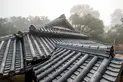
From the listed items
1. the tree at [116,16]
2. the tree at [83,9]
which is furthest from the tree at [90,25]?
the tree at [116,16]

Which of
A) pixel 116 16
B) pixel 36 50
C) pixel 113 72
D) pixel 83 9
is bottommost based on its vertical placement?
pixel 36 50

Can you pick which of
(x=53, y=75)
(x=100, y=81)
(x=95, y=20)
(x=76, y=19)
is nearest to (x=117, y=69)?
(x=100, y=81)

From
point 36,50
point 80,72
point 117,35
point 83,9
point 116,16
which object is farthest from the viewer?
point 116,16

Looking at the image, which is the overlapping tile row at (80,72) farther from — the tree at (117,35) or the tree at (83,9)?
the tree at (83,9)

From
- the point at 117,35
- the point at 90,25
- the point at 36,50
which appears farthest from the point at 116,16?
the point at 36,50

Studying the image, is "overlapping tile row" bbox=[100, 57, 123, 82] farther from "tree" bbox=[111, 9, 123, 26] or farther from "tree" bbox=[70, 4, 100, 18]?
"tree" bbox=[111, 9, 123, 26]

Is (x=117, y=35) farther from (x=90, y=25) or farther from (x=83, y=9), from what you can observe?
(x=83, y=9)

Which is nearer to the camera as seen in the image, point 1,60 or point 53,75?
point 53,75

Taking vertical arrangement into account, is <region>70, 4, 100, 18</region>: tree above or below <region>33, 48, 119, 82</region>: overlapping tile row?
above

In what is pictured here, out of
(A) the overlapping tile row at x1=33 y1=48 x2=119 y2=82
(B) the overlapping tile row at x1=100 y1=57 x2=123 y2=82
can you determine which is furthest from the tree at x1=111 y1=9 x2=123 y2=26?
(B) the overlapping tile row at x1=100 y1=57 x2=123 y2=82

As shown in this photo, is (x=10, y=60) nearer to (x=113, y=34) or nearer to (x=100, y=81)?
(x=100, y=81)

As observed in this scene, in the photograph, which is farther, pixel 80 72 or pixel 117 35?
pixel 117 35

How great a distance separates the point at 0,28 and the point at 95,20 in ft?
85.4

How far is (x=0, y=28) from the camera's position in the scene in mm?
28625
